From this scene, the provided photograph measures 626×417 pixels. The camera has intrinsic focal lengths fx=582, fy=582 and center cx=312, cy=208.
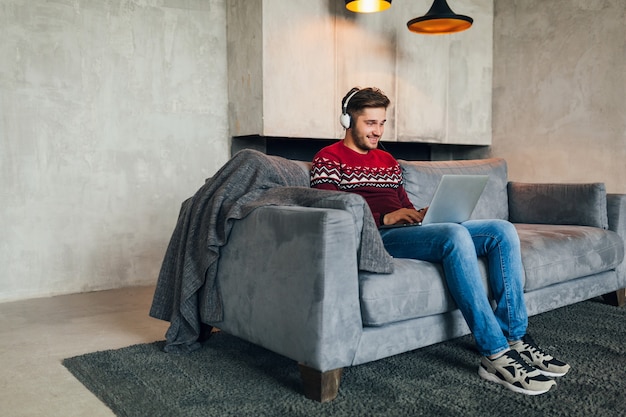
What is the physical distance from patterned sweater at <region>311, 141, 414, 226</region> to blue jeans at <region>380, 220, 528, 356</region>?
190 mm

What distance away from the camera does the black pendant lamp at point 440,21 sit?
3.72 meters

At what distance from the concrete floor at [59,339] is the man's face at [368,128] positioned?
1213 mm

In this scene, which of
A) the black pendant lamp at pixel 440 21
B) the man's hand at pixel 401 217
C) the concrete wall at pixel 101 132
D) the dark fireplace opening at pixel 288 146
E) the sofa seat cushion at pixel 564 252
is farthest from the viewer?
the dark fireplace opening at pixel 288 146

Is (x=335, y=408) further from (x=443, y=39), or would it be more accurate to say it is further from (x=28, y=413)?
(x=443, y=39)

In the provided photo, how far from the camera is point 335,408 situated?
1729mm

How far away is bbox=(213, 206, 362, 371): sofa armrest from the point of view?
1.77m

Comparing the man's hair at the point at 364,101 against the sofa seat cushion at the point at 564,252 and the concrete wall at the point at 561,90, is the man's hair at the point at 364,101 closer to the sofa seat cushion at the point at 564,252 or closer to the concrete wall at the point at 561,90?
the sofa seat cushion at the point at 564,252

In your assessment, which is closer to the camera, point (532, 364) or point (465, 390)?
point (465, 390)

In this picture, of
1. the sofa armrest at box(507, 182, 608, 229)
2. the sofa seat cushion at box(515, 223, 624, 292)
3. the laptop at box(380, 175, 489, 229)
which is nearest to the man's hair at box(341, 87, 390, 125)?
the laptop at box(380, 175, 489, 229)

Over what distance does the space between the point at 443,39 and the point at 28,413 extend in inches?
162

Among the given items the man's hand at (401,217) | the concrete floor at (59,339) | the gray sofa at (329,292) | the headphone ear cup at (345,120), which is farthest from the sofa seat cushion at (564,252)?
the concrete floor at (59,339)

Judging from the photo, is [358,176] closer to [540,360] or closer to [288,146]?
[540,360]

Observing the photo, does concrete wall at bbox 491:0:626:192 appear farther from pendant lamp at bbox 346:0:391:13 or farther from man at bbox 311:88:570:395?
man at bbox 311:88:570:395

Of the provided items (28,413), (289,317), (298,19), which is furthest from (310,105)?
(28,413)
